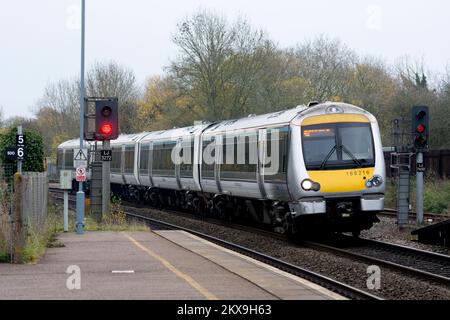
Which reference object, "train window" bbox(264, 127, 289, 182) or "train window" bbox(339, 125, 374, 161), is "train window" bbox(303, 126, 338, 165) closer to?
"train window" bbox(339, 125, 374, 161)

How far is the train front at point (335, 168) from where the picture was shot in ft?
58.1

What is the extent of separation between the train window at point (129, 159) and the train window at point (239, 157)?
1431 cm

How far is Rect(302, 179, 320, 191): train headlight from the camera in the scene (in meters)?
17.6

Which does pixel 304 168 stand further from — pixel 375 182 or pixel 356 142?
pixel 375 182

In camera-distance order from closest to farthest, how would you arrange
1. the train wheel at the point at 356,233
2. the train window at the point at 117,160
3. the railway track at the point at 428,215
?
the train wheel at the point at 356,233 → the railway track at the point at 428,215 → the train window at the point at 117,160

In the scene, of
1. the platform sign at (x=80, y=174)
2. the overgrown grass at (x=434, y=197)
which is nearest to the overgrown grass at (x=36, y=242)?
the platform sign at (x=80, y=174)

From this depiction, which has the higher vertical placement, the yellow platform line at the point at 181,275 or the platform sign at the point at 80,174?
the platform sign at the point at 80,174

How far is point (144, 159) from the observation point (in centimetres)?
3588

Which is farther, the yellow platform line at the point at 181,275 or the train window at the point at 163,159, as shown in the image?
the train window at the point at 163,159

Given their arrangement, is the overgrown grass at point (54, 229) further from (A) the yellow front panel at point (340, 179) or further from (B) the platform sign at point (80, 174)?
(A) the yellow front panel at point (340, 179)

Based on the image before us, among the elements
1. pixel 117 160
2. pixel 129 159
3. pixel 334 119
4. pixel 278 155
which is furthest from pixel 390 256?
pixel 117 160

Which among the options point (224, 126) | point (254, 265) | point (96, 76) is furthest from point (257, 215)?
point (96, 76)

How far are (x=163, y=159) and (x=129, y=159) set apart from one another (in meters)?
6.08
